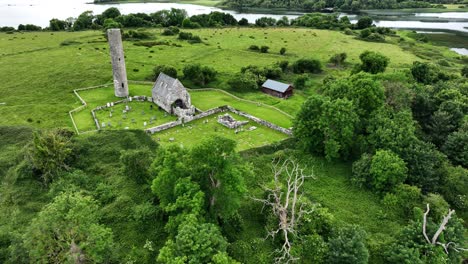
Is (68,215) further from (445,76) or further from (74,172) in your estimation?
(445,76)

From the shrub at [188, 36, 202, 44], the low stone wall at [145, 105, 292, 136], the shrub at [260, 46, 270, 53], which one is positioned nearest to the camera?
the low stone wall at [145, 105, 292, 136]

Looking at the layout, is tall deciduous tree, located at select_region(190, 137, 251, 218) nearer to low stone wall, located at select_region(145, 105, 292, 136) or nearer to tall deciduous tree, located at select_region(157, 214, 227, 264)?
tall deciduous tree, located at select_region(157, 214, 227, 264)

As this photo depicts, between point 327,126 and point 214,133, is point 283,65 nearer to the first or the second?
point 214,133

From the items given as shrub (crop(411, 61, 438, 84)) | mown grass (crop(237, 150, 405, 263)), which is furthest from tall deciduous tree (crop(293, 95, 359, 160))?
shrub (crop(411, 61, 438, 84))

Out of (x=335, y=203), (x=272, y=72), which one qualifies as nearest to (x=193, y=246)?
(x=335, y=203)

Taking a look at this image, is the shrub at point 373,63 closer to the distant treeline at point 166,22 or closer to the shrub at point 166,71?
the shrub at point 166,71

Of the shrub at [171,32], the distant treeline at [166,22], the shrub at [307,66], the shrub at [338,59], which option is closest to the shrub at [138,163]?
the shrub at [307,66]
